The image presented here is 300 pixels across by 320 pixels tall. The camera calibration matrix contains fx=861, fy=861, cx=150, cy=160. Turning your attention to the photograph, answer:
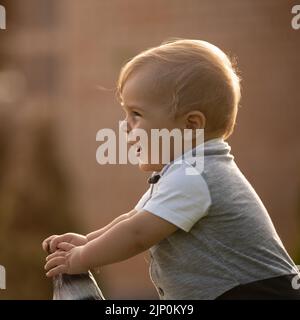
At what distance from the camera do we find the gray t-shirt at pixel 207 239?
1891 millimetres

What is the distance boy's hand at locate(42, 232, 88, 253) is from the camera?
198 cm

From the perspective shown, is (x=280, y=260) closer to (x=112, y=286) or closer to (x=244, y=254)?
(x=244, y=254)

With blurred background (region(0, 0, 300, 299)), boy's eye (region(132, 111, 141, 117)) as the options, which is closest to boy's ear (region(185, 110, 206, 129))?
boy's eye (region(132, 111, 141, 117))

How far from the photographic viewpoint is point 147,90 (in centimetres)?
197

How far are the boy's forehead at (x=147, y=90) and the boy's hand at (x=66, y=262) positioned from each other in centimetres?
37

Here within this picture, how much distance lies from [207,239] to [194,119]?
0.28 metres

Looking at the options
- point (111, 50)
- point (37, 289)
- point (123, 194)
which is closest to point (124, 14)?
point (111, 50)

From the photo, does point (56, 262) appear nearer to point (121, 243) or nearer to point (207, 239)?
point (121, 243)

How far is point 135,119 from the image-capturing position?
1.99m

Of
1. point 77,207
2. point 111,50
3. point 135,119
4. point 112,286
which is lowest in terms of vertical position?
point 112,286

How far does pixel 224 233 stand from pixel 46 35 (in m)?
5.83

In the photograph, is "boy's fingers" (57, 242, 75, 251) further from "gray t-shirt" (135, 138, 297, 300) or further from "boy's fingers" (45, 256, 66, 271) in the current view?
"gray t-shirt" (135, 138, 297, 300)

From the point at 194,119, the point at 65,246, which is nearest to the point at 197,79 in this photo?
the point at 194,119

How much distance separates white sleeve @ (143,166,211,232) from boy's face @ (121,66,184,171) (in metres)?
0.09
